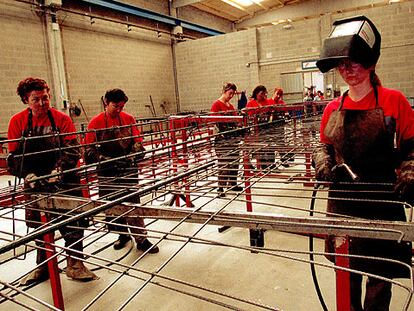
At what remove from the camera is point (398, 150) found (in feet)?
4.77

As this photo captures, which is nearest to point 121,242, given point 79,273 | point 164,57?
point 79,273

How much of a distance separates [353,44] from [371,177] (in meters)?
0.58

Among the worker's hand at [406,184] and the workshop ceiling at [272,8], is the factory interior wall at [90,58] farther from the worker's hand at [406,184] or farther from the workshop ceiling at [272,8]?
the worker's hand at [406,184]

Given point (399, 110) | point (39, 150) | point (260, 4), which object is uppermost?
point (260, 4)

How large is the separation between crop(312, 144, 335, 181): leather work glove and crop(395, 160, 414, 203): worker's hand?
271mm

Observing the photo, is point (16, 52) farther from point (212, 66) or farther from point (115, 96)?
point (115, 96)

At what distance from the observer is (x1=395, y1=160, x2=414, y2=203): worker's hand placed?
1278 millimetres

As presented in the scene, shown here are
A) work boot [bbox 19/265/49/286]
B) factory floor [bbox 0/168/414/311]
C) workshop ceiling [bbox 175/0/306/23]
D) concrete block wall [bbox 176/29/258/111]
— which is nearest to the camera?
factory floor [bbox 0/168/414/311]

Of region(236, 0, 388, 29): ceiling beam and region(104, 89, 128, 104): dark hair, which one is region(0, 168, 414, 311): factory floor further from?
region(236, 0, 388, 29): ceiling beam

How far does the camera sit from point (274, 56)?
1046cm

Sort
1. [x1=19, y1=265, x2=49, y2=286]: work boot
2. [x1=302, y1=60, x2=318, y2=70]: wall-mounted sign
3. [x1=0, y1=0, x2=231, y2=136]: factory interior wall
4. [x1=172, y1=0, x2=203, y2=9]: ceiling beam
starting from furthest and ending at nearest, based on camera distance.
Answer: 1. [x1=172, y1=0, x2=203, y2=9]: ceiling beam
2. [x1=302, y1=60, x2=318, y2=70]: wall-mounted sign
3. [x1=0, y1=0, x2=231, y2=136]: factory interior wall
4. [x1=19, y1=265, x2=49, y2=286]: work boot

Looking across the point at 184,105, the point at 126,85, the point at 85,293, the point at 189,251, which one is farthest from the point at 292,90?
the point at 85,293

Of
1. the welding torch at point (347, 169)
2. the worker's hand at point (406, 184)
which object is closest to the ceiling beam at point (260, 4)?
the welding torch at point (347, 169)

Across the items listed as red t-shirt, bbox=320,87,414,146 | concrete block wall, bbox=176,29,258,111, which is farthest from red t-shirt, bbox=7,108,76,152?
concrete block wall, bbox=176,29,258,111
